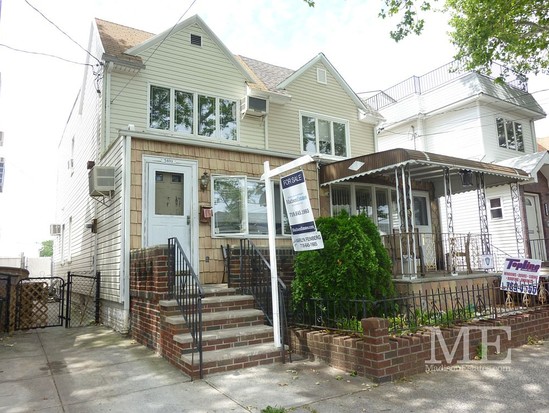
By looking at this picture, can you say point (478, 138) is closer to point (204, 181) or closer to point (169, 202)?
point (204, 181)

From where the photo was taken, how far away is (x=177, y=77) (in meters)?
10.9

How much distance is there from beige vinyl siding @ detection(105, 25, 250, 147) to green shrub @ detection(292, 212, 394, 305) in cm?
604

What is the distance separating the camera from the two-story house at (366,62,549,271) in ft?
41.7

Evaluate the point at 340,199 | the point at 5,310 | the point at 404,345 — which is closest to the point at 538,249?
the point at 340,199

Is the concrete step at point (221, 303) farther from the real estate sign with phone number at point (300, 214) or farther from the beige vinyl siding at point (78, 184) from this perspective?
the beige vinyl siding at point (78, 184)

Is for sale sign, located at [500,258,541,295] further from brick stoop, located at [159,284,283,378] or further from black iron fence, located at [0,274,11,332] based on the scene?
black iron fence, located at [0,274,11,332]

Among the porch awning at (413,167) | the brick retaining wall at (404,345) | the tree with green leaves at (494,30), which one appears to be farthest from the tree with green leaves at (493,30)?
the brick retaining wall at (404,345)

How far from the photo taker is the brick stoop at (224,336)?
187 inches

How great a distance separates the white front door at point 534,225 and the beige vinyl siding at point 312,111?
576 cm

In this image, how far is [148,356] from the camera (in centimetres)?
556

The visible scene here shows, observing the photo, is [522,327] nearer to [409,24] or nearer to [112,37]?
[409,24]

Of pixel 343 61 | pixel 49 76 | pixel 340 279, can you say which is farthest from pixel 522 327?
pixel 49 76

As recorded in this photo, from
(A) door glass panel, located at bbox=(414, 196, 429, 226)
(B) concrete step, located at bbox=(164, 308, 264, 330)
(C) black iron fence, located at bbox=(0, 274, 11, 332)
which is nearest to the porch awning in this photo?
(A) door glass panel, located at bbox=(414, 196, 429, 226)

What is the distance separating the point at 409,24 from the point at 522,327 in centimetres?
907
